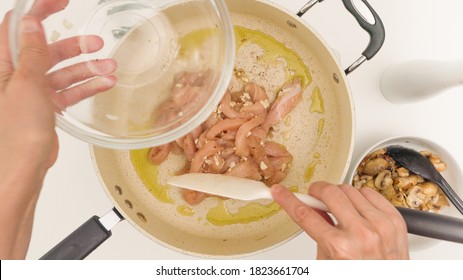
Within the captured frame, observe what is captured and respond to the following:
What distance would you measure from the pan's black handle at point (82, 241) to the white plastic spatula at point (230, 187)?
126 mm

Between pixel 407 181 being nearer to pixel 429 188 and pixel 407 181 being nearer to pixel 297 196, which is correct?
pixel 429 188

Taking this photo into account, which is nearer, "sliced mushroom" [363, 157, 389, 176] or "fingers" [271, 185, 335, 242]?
"fingers" [271, 185, 335, 242]

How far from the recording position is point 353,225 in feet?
1.87

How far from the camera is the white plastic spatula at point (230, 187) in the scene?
2.06ft

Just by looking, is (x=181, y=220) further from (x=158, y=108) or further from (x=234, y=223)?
(x=158, y=108)

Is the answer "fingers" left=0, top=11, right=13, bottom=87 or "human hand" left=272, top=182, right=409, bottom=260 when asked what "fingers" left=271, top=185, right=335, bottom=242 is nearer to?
"human hand" left=272, top=182, right=409, bottom=260

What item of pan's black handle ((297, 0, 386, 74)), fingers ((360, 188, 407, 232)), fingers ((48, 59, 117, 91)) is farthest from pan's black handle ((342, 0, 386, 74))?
fingers ((48, 59, 117, 91))

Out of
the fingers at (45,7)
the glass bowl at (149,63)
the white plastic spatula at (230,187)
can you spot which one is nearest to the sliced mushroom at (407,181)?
the white plastic spatula at (230,187)

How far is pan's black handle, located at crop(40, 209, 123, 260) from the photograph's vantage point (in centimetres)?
65

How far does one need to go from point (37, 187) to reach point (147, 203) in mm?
254

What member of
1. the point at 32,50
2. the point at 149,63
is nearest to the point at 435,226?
the point at 149,63

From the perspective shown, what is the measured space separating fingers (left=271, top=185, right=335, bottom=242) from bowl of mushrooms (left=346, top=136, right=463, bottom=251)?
171mm

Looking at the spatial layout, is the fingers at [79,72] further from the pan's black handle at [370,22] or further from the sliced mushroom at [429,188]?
the sliced mushroom at [429,188]

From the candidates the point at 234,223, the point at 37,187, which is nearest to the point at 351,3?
the point at 234,223
